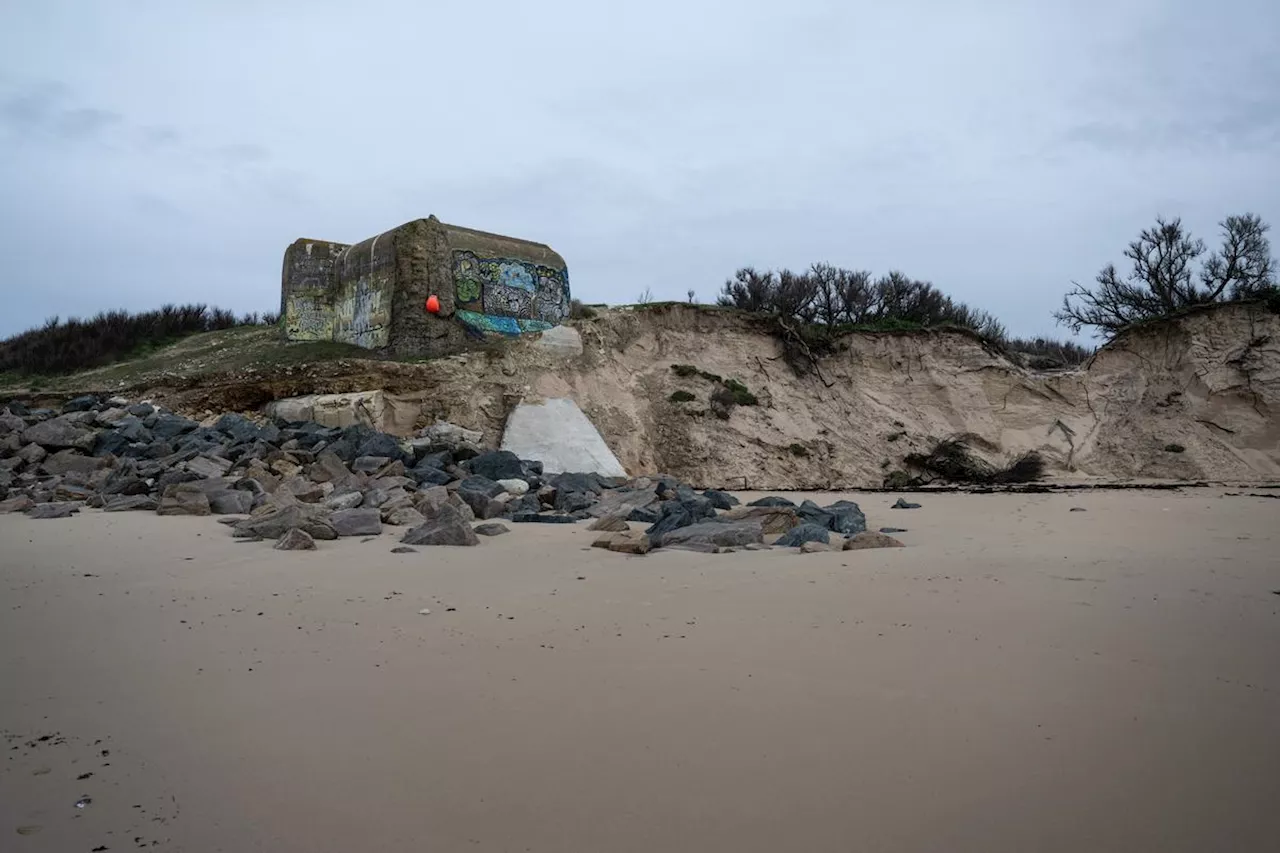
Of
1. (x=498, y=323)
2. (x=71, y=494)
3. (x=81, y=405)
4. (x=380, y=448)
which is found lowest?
(x=71, y=494)

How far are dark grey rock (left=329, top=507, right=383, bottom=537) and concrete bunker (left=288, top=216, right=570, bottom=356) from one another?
7571 millimetres

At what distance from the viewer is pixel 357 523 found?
4.86 metres

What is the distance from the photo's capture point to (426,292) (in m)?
12.2

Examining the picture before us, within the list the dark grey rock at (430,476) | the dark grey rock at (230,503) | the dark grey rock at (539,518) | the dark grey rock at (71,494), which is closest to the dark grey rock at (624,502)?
the dark grey rock at (539,518)

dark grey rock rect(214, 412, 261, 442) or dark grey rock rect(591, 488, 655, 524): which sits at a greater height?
dark grey rock rect(214, 412, 261, 442)

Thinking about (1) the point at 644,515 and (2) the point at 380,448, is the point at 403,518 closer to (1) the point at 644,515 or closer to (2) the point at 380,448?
(1) the point at 644,515

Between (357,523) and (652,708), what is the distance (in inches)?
133

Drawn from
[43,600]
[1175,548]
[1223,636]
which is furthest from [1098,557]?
[43,600]

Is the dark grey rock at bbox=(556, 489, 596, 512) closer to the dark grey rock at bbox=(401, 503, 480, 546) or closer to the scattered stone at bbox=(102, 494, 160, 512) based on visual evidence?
the dark grey rock at bbox=(401, 503, 480, 546)

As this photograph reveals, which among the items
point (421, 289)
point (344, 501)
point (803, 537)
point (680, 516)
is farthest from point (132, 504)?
point (421, 289)

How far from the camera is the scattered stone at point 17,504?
631 centimetres

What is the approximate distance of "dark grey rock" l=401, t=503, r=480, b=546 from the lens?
4508 mm

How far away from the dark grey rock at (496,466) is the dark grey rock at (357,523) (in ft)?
10.8

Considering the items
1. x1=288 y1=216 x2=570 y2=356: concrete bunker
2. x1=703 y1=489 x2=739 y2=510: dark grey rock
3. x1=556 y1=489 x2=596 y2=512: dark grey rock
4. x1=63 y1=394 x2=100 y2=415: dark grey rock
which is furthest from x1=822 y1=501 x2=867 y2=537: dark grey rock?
x1=63 y1=394 x2=100 y2=415: dark grey rock
